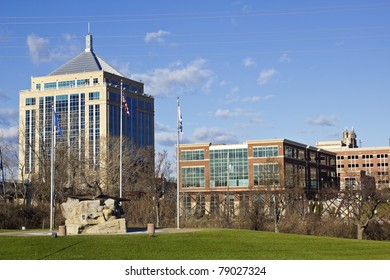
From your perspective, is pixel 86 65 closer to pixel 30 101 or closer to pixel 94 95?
pixel 94 95

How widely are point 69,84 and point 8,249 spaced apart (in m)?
119

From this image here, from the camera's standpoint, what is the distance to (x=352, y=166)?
154 metres

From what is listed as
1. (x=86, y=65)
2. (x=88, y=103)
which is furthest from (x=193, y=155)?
(x=86, y=65)

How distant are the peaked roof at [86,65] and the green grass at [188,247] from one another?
391ft

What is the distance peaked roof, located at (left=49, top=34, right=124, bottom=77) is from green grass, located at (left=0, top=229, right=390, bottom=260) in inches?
4686

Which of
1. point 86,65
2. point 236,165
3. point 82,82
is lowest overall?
point 236,165

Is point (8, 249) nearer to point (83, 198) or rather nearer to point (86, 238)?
point (86, 238)

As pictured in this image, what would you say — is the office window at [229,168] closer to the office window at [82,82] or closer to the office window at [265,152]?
the office window at [265,152]

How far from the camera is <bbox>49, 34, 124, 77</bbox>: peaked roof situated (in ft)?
506

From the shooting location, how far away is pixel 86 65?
156125 mm

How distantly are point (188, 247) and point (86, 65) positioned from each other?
5011 inches

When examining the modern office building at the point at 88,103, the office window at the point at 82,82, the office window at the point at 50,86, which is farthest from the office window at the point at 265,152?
the office window at the point at 50,86

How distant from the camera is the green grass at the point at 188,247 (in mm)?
31359
